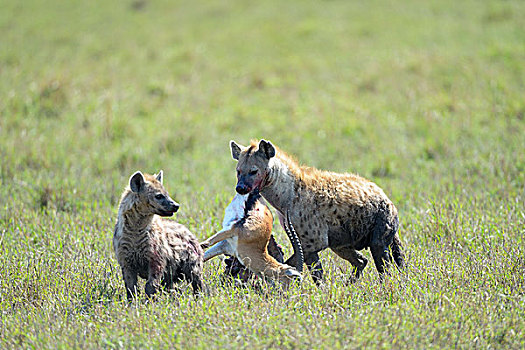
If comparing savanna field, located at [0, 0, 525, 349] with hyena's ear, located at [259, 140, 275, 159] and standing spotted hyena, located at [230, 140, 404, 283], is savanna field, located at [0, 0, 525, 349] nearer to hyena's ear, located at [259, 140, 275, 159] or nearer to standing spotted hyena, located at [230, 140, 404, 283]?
standing spotted hyena, located at [230, 140, 404, 283]

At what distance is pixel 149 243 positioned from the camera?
5.39 meters

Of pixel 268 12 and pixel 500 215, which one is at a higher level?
pixel 268 12

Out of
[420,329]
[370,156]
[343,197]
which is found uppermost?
[343,197]

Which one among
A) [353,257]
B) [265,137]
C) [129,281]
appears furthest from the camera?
[265,137]

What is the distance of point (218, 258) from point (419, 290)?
6.64 ft

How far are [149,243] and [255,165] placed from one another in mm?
1070

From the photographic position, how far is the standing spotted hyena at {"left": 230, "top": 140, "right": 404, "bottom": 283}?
221 inches

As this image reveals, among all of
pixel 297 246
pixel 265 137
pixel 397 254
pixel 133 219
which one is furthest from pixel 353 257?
pixel 265 137

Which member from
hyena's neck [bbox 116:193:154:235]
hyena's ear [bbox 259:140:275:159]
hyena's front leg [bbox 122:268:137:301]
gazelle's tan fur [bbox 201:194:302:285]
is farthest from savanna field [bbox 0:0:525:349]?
hyena's ear [bbox 259:140:275:159]

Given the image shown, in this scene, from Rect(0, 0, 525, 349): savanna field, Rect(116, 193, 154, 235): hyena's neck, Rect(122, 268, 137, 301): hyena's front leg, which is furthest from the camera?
Rect(116, 193, 154, 235): hyena's neck

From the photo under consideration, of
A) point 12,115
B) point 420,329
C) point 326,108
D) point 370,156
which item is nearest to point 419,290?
point 420,329

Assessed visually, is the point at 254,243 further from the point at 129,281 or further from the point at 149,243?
the point at 129,281

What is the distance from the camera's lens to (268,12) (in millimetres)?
19000

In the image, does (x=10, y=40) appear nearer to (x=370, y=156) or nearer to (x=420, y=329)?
(x=370, y=156)
